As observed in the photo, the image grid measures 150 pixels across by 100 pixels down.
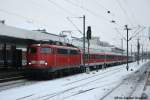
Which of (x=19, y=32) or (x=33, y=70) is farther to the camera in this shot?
(x=19, y=32)

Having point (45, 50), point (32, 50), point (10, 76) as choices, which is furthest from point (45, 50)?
point (10, 76)

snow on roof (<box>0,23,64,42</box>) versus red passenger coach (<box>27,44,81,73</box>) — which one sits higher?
snow on roof (<box>0,23,64,42</box>)

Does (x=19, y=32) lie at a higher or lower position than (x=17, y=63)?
higher

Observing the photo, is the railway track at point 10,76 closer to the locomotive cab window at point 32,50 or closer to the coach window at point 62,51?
the locomotive cab window at point 32,50

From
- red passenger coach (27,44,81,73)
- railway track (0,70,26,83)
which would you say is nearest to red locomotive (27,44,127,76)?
red passenger coach (27,44,81,73)

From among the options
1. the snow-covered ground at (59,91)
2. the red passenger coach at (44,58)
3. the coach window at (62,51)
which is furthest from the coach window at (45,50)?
the snow-covered ground at (59,91)

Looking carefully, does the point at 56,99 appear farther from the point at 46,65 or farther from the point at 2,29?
the point at 2,29

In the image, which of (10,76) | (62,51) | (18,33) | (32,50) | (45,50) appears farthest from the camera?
(18,33)

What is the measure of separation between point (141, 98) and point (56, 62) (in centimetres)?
1398

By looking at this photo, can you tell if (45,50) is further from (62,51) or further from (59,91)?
(59,91)

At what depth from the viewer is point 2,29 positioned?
1113 inches

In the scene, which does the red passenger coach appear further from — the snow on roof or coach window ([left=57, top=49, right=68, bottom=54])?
the snow on roof

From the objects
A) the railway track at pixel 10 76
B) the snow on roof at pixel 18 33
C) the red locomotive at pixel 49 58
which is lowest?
the railway track at pixel 10 76

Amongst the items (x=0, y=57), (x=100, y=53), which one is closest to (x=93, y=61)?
(x=100, y=53)
